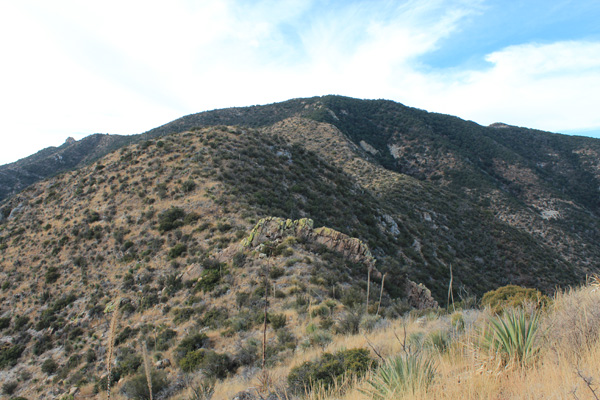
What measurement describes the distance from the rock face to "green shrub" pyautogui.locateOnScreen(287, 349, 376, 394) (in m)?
9.47

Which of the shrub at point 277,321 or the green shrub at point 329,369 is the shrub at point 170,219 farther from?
the green shrub at point 329,369

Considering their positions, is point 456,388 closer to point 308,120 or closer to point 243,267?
point 243,267

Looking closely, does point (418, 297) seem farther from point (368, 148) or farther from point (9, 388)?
point (368, 148)

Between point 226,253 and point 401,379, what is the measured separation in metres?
12.9

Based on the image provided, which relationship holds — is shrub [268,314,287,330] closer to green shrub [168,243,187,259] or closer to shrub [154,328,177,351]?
shrub [154,328,177,351]

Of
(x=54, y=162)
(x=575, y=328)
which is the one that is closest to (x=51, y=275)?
(x=575, y=328)

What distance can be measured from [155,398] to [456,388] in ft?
27.1

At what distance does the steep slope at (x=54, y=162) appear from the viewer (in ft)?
212

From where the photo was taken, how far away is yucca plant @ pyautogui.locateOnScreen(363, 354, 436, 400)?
Answer: 3.12 m

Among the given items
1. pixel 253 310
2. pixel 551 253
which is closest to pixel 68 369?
pixel 253 310

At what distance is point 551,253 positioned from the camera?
3362cm

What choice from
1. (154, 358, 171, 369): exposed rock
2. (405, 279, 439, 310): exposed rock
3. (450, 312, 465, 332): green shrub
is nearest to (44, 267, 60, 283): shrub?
(154, 358, 171, 369): exposed rock

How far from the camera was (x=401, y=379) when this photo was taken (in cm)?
333

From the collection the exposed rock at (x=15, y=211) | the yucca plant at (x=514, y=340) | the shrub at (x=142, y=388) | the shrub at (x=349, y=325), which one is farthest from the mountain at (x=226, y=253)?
the yucca plant at (x=514, y=340)
